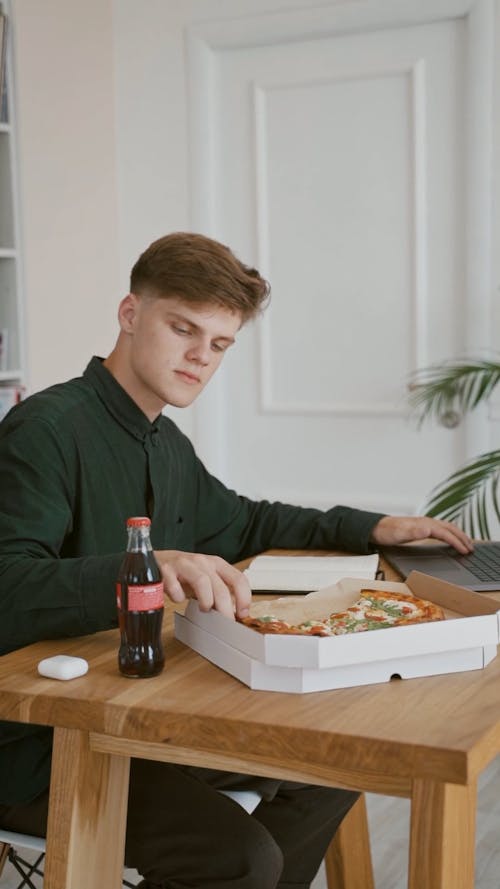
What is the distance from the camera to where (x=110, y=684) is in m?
1.30

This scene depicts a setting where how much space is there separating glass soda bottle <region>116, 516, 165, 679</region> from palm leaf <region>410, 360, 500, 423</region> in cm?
210

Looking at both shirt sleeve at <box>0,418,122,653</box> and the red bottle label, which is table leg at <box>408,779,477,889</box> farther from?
shirt sleeve at <box>0,418,122,653</box>

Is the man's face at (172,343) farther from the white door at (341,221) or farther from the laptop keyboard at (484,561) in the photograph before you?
the white door at (341,221)

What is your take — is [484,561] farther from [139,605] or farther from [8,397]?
[8,397]

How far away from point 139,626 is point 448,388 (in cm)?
227

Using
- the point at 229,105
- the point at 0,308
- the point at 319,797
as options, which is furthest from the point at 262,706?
the point at 229,105

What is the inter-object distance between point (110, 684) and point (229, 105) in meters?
2.99

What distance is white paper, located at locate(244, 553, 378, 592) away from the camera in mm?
1737

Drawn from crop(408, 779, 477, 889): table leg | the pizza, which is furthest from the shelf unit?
crop(408, 779, 477, 889): table leg

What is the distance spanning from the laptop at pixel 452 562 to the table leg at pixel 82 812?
2.15 feet

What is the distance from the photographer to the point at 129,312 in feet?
5.99

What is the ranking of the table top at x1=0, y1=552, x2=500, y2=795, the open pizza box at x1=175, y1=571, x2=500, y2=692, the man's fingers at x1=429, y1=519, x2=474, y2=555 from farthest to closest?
the man's fingers at x1=429, y1=519, x2=474, y2=555
the open pizza box at x1=175, y1=571, x2=500, y2=692
the table top at x1=0, y1=552, x2=500, y2=795

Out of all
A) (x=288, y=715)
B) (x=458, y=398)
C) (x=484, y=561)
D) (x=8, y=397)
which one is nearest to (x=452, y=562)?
(x=484, y=561)

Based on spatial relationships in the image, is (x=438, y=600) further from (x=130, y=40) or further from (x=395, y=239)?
(x=130, y=40)
